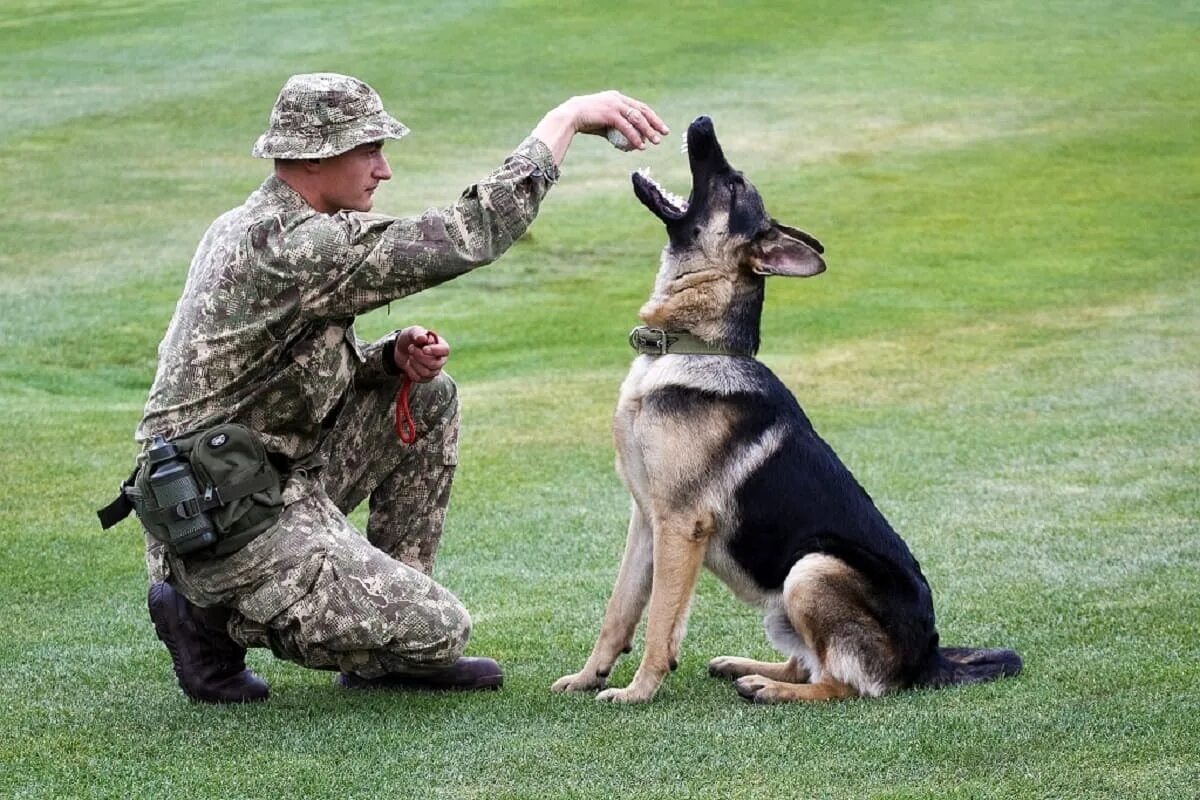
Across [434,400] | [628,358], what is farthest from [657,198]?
[628,358]

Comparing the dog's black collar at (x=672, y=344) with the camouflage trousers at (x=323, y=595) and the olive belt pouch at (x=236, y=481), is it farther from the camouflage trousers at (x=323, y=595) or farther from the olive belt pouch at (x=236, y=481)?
the olive belt pouch at (x=236, y=481)

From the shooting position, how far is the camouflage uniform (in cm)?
431

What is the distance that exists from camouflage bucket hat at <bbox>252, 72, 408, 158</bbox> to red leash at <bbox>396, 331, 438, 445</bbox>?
30.2 inches

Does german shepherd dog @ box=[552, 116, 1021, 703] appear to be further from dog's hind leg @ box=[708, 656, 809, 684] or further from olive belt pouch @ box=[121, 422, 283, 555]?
olive belt pouch @ box=[121, 422, 283, 555]

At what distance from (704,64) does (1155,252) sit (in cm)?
956

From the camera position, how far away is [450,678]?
15.5 ft

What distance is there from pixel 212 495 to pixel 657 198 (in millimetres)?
1541

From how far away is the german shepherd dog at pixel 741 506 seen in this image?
15.0ft

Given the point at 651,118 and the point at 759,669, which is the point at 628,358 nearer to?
the point at 759,669

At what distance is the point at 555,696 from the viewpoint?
4715 mm

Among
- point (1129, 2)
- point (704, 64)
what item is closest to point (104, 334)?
point (704, 64)

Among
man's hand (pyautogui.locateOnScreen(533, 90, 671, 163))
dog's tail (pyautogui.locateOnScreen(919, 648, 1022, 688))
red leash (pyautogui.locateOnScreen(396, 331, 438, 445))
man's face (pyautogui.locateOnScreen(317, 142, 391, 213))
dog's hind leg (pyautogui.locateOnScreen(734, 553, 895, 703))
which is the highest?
man's hand (pyautogui.locateOnScreen(533, 90, 671, 163))

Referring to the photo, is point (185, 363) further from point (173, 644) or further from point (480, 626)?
point (480, 626)

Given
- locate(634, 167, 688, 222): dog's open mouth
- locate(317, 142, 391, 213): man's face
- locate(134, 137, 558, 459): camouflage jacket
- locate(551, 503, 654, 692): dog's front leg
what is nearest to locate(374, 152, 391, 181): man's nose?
locate(317, 142, 391, 213): man's face
